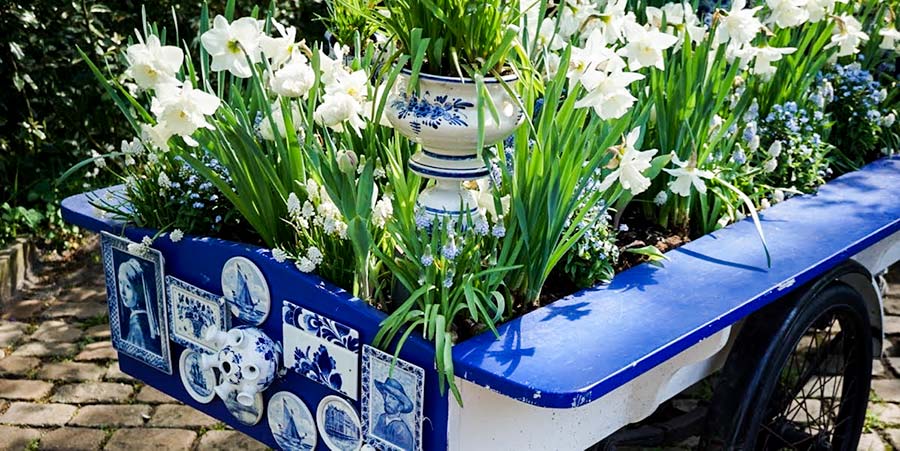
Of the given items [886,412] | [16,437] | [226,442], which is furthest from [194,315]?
[886,412]

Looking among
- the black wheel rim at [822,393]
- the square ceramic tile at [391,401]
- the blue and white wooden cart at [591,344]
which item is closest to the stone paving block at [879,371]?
the black wheel rim at [822,393]

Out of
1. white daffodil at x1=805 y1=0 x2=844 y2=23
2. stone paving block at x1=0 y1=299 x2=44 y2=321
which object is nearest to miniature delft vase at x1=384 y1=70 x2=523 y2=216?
white daffodil at x1=805 y1=0 x2=844 y2=23

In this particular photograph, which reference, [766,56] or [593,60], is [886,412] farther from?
[593,60]

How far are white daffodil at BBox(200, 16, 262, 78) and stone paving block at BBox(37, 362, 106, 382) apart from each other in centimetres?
199

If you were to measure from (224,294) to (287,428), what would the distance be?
293mm

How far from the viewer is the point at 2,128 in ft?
14.8

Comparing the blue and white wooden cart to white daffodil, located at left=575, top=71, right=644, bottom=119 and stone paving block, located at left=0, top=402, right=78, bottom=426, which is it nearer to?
white daffodil, located at left=575, top=71, right=644, bottom=119

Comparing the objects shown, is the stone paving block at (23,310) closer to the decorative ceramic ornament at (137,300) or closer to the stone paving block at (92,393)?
the stone paving block at (92,393)

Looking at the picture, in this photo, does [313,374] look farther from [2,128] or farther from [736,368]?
[2,128]

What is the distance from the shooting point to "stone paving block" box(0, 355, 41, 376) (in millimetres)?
3514

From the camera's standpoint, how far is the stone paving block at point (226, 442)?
3072 millimetres

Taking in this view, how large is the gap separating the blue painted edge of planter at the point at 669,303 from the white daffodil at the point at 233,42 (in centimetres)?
64

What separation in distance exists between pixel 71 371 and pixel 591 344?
239 cm

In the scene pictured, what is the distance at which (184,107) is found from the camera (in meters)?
1.79
